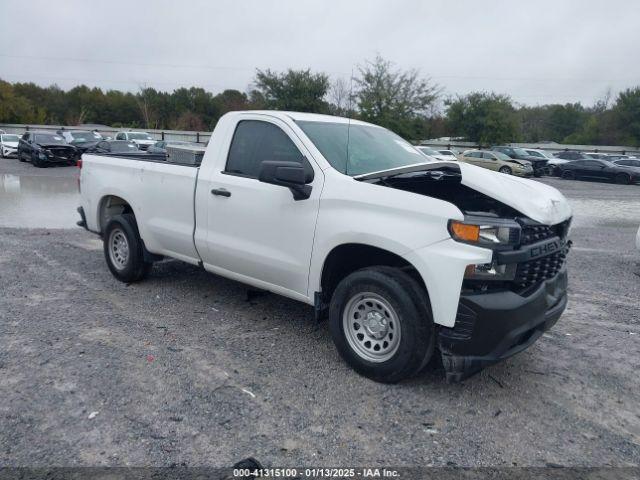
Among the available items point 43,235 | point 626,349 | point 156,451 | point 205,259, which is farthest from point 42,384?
point 43,235

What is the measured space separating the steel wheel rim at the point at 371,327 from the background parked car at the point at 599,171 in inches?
1189

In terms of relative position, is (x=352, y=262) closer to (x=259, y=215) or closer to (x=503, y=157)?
(x=259, y=215)

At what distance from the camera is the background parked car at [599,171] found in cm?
2917

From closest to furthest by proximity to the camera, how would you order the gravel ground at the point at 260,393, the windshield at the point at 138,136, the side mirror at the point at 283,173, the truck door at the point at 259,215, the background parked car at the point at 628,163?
the gravel ground at the point at 260,393 → the side mirror at the point at 283,173 → the truck door at the point at 259,215 → the background parked car at the point at 628,163 → the windshield at the point at 138,136

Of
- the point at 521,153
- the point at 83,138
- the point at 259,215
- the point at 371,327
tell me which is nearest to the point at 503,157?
the point at 521,153

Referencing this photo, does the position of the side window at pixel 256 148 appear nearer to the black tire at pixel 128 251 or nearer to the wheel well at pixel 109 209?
the black tire at pixel 128 251

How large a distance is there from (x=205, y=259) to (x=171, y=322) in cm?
69

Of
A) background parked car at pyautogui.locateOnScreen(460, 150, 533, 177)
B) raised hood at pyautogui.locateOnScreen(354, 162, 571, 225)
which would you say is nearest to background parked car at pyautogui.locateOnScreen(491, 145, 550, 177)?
background parked car at pyautogui.locateOnScreen(460, 150, 533, 177)

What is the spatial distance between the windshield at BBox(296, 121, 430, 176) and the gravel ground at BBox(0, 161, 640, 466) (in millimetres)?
1634

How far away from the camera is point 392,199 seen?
12.5 ft

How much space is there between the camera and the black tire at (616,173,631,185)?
95.9 ft

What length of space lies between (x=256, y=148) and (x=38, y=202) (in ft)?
35.0

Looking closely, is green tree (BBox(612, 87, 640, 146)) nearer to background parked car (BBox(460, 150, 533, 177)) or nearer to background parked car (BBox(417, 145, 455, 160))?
A: background parked car (BBox(460, 150, 533, 177))

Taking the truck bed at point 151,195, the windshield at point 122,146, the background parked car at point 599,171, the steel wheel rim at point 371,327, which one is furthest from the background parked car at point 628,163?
the steel wheel rim at point 371,327
